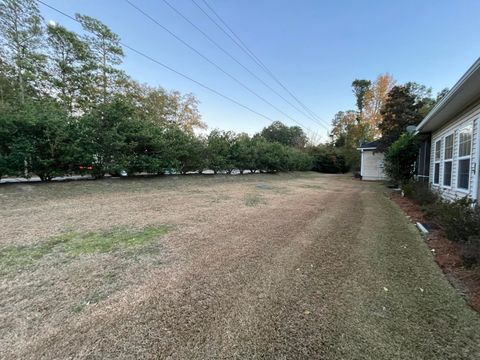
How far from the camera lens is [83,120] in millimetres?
7910

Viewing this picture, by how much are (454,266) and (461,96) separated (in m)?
3.59

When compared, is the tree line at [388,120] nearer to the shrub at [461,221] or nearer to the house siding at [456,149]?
the house siding at [456,149]

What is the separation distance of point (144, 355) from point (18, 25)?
18.8 m

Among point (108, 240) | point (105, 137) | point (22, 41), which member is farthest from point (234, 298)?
point (22, 41)

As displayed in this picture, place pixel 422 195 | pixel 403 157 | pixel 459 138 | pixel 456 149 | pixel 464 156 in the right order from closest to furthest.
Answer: pixel 464 156 < pixel 459 138 < pixel 456 149 < pixel 422 195 < pixel 403 157

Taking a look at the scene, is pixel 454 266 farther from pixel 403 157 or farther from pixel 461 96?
pixel 403 157

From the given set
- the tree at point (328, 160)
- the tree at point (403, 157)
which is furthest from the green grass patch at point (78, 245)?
the tree at point (328, 160)

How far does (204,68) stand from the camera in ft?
48.3

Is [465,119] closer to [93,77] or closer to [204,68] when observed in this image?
[204,68]

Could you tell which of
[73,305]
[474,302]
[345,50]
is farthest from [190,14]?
[474,302]

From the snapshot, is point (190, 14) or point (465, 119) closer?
point (465, 119)

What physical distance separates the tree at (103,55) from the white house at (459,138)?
62.1ft

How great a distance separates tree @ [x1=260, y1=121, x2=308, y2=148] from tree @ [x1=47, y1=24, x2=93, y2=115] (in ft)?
101

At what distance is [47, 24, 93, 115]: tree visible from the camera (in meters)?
14.6
